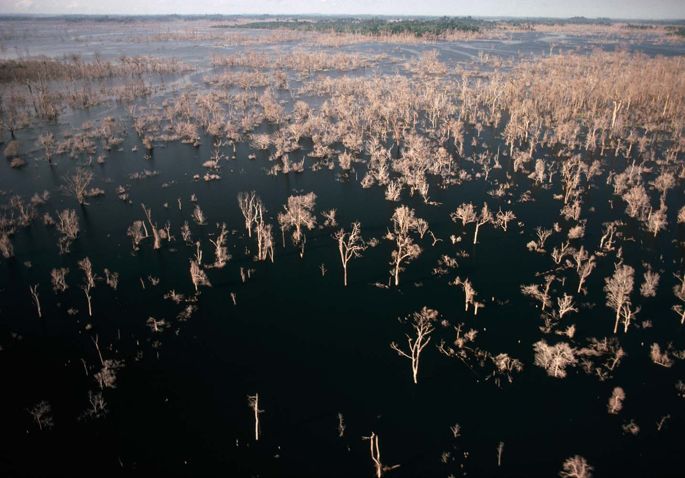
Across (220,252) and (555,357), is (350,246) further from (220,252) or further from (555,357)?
(555,357)

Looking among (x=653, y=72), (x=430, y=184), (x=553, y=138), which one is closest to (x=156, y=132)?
(x=430, y=184)

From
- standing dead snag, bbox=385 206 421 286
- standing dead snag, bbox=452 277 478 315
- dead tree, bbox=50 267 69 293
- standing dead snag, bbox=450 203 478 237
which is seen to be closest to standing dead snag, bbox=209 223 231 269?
dead tree, bbox=50 267 69 293

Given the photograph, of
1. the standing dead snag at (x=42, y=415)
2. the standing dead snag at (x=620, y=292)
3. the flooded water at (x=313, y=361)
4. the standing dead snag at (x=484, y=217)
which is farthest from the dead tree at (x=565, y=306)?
the standing dead snag at (x=42, y=415)

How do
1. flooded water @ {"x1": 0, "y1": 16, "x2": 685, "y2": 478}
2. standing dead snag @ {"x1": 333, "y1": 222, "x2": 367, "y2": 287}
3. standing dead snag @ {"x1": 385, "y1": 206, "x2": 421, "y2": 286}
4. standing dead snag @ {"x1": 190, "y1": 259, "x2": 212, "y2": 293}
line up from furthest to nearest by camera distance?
standing dead snag @ {"x1": 385, "y1": 206, "x2": 421, "y2": 286}
standing dead snag @ {"x1": 333, "y1": 222, "x2": 367, "y2": 287}
standing dead snag @ {"x1": 190, "y1": 259, "x2": 212, "y2": 293}
flooded water @ {"x1": 0, "y1": 16, "x2": 685, "y2": 478}

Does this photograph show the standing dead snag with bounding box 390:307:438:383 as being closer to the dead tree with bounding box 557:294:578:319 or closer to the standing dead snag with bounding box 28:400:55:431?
the dead tree with bounding box 557:294:578:319

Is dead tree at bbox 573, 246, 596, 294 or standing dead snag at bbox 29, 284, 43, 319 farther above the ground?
dead tree at bbox 573, 246, 596, 294

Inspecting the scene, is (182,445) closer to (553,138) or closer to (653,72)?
(553,138)

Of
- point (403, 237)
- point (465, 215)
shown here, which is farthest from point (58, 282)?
point (465, 215)
